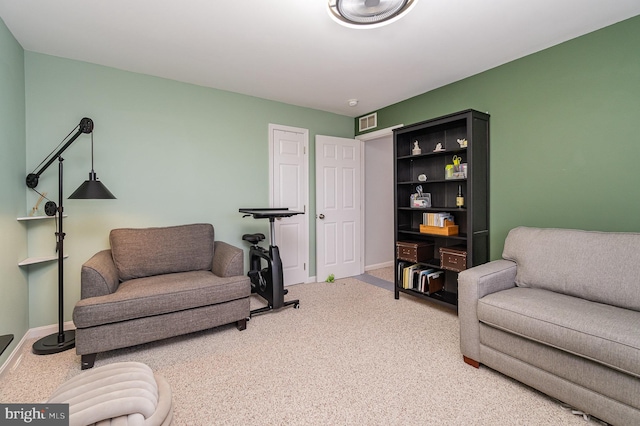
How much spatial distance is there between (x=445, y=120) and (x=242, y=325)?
278 cm

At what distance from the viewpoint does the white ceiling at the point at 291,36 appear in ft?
6.67

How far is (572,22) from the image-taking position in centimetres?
221

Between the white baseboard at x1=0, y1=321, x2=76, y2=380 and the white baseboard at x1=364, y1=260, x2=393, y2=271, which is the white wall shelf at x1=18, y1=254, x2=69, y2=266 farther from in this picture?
the white baseboard at x1=364, y1=260, x2=393, y2=271

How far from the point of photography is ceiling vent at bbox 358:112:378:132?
14.4 feet

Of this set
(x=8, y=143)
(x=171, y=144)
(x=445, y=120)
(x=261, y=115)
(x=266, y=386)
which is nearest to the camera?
(x=266, y=386)

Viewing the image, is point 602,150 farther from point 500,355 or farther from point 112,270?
point 112,270

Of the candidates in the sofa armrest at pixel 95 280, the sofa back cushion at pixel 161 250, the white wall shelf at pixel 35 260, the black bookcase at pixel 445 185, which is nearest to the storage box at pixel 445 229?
the black bookcase at pixel 445 185

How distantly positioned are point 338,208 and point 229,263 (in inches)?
82.5

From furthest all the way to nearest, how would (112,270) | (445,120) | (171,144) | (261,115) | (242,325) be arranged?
(261,115) → (171,144) → (445,120) → (242,325) → (112,270)

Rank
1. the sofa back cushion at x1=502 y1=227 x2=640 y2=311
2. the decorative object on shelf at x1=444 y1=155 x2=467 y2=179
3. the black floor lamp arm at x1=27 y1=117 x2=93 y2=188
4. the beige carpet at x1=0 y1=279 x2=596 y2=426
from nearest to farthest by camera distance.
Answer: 1. the beige carpet at x1=0 y1=279 x2=596 y2=426
2. the sofa back cushion at x1=502 y1=227 x2=640 y2=311
3. the black floor lamp arm at x1=27 y1=117 x2=93 y2=188
4. the decorative object on shelf at x1=444 y1=155 x2=467 y2=179

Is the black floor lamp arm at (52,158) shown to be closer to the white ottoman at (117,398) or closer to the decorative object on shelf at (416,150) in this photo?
the white ottoman at (117,398)

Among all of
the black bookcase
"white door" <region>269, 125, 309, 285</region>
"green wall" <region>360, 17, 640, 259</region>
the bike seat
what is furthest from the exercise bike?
"green wall" <region>360, 17, 640, 259</region>

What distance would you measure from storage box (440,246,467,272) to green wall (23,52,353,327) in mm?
2183

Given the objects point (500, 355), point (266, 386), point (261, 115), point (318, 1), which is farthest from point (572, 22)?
point (266, 386)
